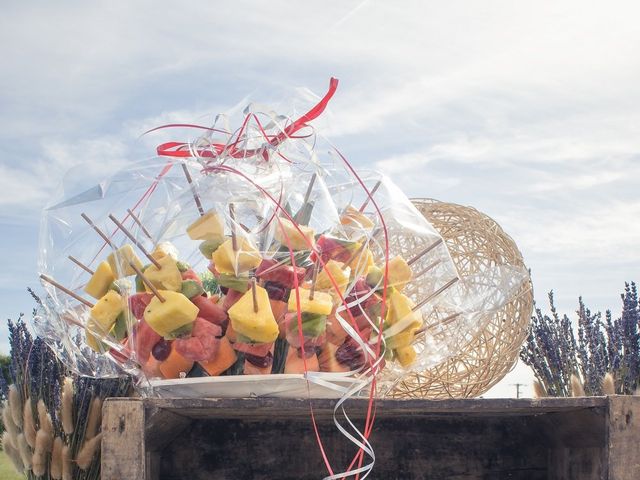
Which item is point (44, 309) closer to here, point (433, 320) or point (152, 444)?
point (152, 444)

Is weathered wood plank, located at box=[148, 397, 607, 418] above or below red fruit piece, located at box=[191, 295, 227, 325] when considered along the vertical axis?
below

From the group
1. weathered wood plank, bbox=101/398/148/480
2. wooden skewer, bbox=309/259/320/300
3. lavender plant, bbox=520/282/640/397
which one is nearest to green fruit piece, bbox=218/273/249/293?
wooden skewer, bbox=309/259/320/300

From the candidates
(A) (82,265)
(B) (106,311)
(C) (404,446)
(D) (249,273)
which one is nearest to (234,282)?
(D) (249,273)

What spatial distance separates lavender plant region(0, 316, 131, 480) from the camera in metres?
1.92

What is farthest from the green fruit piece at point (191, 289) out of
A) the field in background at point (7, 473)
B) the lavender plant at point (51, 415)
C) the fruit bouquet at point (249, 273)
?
the field in background at point (7, 473)

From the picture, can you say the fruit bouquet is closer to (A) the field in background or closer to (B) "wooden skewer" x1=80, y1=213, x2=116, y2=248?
(B) "wooden skewer" x1=80, y1=213, x2=116, y2=248

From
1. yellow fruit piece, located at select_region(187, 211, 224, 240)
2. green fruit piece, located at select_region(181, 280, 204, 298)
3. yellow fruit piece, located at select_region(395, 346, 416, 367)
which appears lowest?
yellow fruit piece, located at select_region(395, 346, 416, 367)

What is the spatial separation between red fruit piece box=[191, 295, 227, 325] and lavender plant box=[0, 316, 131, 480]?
2.30ft

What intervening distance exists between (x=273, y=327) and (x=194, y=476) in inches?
22.3

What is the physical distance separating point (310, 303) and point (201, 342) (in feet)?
0.63

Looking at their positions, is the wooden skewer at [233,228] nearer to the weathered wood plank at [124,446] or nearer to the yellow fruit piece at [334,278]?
the yellow fruit piece at [334,278]

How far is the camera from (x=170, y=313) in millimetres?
1283

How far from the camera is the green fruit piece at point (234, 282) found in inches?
52.7

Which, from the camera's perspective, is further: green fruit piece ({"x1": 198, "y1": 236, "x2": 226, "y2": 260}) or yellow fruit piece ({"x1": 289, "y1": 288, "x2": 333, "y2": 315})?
green fruit piece ({"x1": 198, "y1": 236, "x2": 226, "y2": 260})
